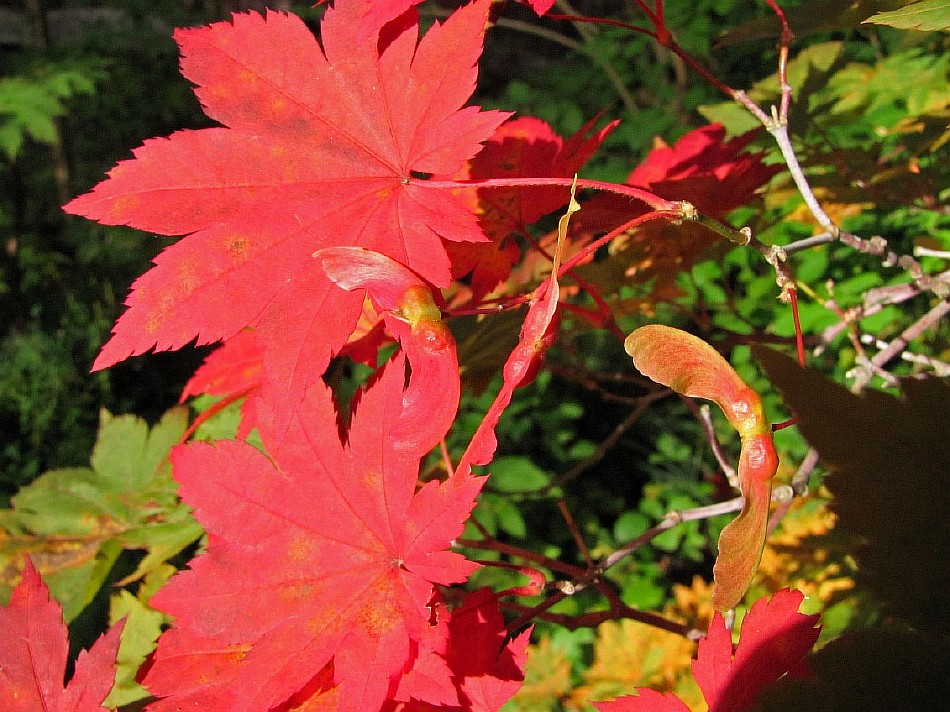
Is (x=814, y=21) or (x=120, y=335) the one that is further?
(x=814, y=21)

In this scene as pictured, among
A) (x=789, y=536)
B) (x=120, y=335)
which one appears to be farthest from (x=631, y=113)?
(x=120, y=335)

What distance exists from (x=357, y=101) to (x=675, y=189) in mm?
290

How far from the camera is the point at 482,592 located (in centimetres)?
56

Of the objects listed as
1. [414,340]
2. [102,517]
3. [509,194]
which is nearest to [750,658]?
[414,340]

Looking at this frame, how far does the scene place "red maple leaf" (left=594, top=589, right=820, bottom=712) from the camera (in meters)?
0.46

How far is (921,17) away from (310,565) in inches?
22.7

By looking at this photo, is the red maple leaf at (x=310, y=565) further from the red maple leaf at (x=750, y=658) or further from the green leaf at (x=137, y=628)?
the green leaf at (x=137, y=628)

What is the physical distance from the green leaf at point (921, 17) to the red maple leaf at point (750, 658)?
392 mm

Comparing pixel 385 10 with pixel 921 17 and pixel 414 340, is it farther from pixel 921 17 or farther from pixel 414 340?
pixel 921 17

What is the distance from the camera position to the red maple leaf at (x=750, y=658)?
0.46m

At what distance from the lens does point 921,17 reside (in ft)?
1.65

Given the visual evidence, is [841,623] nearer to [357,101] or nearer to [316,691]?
[316,691]

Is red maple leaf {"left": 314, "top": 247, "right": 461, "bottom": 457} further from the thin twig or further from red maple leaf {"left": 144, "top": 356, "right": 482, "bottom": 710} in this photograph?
the thin twig

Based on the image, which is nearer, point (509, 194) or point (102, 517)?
point (509, 194)
